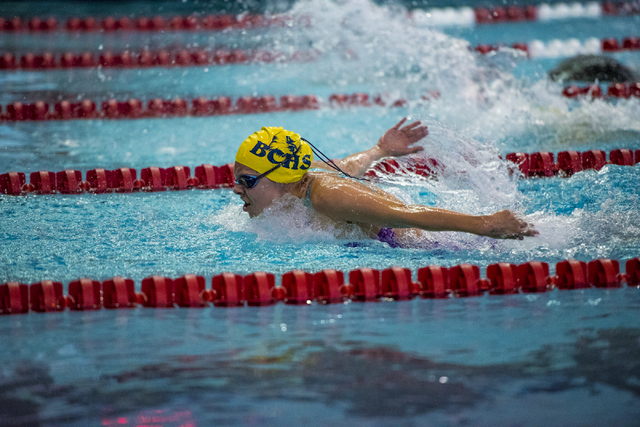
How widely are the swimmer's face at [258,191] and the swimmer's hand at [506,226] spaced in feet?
3.37

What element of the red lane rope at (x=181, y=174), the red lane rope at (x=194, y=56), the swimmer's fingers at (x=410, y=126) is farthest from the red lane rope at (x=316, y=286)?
the red lane rope at (x=194, y=56)

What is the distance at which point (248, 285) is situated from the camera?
116 inches

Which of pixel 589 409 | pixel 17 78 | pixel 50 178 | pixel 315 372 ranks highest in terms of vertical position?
pixel 17 78

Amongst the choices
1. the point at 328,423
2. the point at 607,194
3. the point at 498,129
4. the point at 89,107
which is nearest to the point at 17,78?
the point at 89,107

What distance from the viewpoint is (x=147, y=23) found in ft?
28.9

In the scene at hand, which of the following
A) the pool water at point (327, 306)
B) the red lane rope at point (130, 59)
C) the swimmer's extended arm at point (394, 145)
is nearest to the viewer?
the pool water at point (327, 306)

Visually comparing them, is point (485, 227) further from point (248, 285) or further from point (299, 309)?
point (248, 285)

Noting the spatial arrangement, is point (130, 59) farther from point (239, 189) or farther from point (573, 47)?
point (573, 47)

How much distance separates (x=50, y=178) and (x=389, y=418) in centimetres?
329

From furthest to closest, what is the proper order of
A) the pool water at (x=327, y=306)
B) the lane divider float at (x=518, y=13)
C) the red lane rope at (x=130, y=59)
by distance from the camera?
the lane divider float at (x=518, y=13)
the red lane rope at (x=130, y=59)
the pool water at (x=327, y=306)

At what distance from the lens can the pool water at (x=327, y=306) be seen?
6.88 ft

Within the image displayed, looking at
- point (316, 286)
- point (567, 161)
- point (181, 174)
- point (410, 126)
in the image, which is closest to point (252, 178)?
point (316, 286)

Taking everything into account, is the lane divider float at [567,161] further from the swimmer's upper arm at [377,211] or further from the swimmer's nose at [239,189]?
the swimmer's nose at [239,189]

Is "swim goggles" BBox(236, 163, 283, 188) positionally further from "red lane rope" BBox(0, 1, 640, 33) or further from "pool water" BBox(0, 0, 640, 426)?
"red lane rope" BBox(0, 1, 640, 33)
